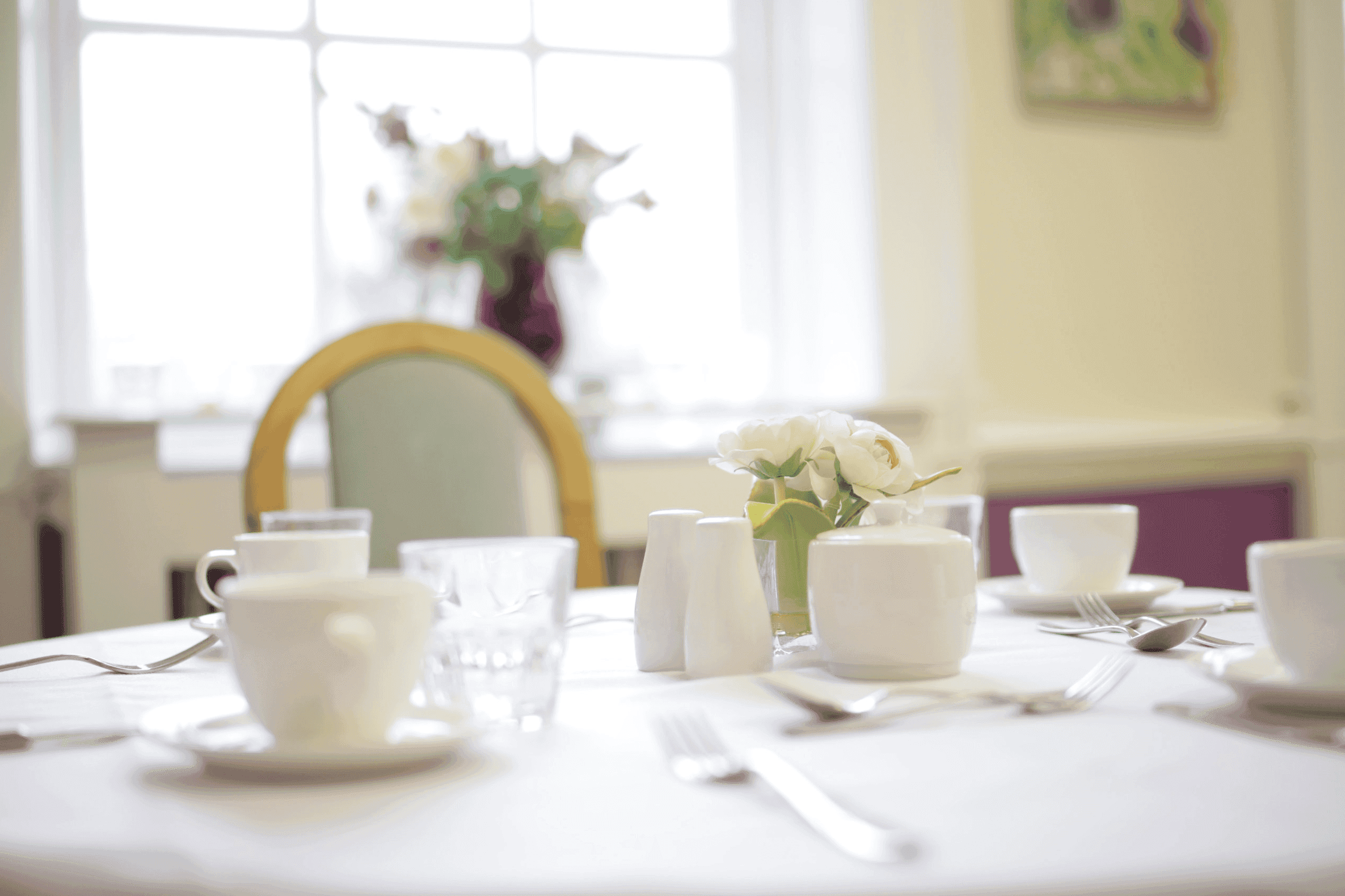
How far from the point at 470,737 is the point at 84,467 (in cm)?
163

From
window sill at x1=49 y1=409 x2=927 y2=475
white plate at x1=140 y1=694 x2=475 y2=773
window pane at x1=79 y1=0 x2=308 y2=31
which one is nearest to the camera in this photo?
white plate at x1=140 y1=694 x2=475 y2=773

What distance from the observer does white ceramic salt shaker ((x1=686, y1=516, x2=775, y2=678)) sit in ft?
2.29

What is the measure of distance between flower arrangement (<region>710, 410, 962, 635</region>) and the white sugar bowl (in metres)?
0.12

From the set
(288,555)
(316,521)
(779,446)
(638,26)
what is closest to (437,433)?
(316,521)

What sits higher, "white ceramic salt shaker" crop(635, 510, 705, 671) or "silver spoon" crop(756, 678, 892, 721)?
"white ceramic salt shaker" crop(635, 510, 705, 671)

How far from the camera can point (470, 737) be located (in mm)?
476

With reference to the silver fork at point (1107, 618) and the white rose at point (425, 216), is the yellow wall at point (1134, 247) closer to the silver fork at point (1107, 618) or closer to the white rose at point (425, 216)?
the white rose at point (425, 216)

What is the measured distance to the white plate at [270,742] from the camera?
45cm

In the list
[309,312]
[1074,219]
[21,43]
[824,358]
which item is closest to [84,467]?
[309,312]

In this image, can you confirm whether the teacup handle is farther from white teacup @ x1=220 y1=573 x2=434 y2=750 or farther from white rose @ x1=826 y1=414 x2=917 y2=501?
white rose @ x1=826 y1=414 x2=917 y2=501

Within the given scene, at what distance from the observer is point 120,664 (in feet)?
2.64

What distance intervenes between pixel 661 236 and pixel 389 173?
1.92 feet

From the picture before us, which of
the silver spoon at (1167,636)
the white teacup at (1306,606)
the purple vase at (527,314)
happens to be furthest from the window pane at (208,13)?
the white teacup at (1306,606)

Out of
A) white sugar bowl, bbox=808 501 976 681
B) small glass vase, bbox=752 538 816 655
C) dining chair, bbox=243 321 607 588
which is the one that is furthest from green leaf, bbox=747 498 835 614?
dining chair, bbox=243 321 607 588
